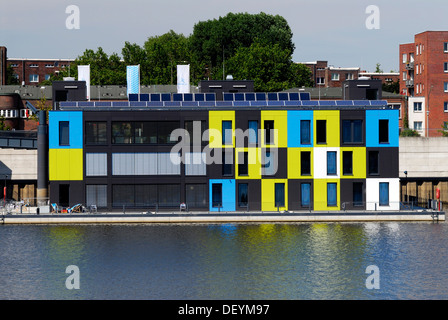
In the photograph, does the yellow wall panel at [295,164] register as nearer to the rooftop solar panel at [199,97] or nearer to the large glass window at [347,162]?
the large glass window at [347,162]

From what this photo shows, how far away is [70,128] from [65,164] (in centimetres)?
349

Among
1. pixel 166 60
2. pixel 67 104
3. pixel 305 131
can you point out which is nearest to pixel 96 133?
pixel 67 104

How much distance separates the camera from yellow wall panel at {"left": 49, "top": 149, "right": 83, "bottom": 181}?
74875 millimetres

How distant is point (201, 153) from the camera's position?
75.1 meters

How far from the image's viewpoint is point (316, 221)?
7212 cm

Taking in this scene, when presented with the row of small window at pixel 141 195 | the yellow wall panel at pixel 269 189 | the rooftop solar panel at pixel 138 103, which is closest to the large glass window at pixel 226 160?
the row of small window at pixel 141 195

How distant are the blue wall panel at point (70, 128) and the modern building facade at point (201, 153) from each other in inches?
3.8

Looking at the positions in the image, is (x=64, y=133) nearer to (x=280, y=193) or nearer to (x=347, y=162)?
(x=280, y=193)

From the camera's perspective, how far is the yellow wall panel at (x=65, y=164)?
74875 millimetres

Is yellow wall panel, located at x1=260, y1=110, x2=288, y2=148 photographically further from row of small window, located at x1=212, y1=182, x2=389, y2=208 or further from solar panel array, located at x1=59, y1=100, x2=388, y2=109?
row of small window, located at x1=212, y1=182, x2=389, y2=208

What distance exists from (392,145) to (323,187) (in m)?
7.90

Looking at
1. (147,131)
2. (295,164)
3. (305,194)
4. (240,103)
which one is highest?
(240,103)

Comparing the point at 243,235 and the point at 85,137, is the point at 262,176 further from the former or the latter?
the point at 85,137
